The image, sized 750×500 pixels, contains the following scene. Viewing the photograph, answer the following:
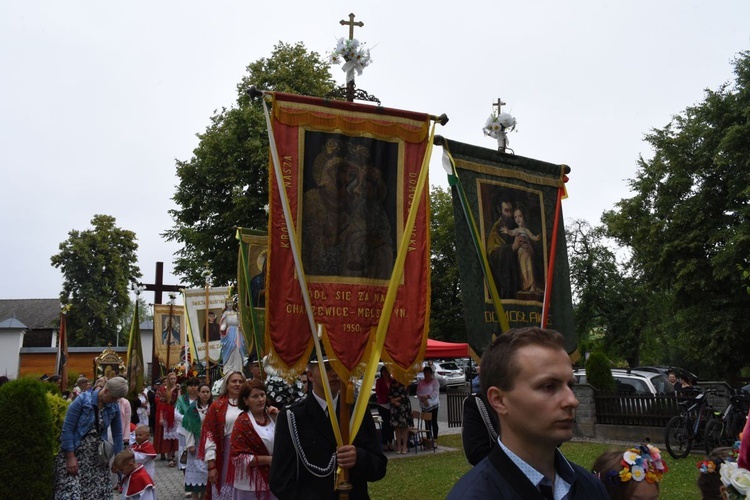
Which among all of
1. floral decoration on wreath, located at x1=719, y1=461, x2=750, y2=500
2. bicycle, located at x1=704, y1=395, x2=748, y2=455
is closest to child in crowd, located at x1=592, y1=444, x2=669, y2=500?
floral decoration on wreath, located at x1=719, y1=461, x2=750, y2=500

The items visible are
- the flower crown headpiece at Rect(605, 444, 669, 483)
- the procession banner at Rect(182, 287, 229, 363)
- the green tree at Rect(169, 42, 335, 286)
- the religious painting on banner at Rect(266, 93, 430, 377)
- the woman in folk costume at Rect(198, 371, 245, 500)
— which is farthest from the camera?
the green tree at Rect(169, 42, 335, 286)

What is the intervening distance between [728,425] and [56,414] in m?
11.8

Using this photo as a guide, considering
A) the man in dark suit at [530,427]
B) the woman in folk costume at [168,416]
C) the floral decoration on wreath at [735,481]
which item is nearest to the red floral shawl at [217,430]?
the floral decoration on wreath at [735,481]

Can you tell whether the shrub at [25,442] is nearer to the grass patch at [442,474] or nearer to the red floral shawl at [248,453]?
the red floral shawl at [248,453]

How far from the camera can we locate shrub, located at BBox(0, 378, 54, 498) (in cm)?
861

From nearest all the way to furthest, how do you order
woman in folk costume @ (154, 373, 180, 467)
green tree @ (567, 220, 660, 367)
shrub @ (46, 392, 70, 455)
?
shrub @ (46, 392, 70, 455) < woman in folk costume @ (154, 373, 180, 467) < green tree @ (567, 220, 660, 367)

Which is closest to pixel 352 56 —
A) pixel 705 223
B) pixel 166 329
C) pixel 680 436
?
pixel 680 436

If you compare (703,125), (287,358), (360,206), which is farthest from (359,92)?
(703,125)

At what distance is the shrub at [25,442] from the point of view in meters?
8.61

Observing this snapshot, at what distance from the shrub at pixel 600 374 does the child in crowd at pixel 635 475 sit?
15.7m

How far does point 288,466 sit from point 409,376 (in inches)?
64.1

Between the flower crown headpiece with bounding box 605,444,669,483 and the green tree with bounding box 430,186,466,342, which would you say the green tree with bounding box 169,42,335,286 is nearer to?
the green tree with bounding box 430,186,466,342

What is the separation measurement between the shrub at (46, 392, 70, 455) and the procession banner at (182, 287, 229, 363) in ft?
29.2

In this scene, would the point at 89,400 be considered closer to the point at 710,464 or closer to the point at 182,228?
the point at 710,464
